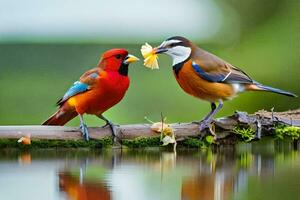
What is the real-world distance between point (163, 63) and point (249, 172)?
9.39 feet

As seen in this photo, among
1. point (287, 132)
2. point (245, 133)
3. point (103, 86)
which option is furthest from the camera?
point (287, 132)

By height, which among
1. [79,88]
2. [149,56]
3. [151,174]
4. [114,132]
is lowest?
[151,174]

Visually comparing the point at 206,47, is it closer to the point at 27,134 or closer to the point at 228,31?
the point at 228,31

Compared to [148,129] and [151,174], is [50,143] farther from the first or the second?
[151,174]

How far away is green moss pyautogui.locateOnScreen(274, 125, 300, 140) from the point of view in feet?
10.9

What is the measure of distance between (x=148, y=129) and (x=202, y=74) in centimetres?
29

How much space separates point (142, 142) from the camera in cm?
324

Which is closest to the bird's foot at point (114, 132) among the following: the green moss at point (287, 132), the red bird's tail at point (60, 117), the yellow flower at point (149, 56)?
the red bird's tail at point (60, 117)

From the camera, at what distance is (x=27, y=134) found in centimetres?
313

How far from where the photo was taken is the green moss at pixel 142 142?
10.6 ft

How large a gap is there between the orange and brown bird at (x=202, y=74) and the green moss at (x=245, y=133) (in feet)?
A: 0.36

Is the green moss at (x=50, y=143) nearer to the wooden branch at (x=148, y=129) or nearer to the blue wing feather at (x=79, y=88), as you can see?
the wooden branch at (x=148, y=129)

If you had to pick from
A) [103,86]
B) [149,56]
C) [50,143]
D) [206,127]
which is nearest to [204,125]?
[206,127]

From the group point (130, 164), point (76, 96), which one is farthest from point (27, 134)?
point (130, 164)
